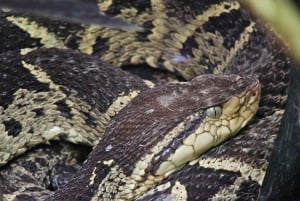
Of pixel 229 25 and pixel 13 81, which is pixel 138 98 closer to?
pixel 13 81

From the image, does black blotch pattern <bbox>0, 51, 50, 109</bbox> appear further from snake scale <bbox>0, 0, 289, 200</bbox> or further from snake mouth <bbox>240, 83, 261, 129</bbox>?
snake mouth <bbox>240, 83, 261, 129</bbox>

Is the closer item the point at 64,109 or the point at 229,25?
the point at 64,109

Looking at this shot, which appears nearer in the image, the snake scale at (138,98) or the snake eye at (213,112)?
the snake scale at (138,98)

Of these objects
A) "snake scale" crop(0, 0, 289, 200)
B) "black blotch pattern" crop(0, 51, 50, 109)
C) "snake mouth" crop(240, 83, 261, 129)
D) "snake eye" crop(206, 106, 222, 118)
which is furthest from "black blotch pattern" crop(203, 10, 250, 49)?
"black blotch pattern" crop(0, 51, 50, 109)

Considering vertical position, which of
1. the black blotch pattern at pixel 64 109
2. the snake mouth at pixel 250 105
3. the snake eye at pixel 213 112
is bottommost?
the black blotch pattern at pixel 64 109

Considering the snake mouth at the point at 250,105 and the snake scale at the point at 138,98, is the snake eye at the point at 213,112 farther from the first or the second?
the snake mouth at the point at 250,105

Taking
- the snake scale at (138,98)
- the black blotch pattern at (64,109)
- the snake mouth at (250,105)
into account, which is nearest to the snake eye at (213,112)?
the snake scale at (138,98)

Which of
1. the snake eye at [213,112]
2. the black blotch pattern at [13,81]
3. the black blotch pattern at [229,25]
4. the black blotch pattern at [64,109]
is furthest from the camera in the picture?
the black blotch pattern at [229,25]

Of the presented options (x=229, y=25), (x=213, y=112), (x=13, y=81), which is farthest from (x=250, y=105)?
(x=13, y=81)

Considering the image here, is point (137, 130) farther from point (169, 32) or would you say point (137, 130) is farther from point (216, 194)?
point (169, 32)
